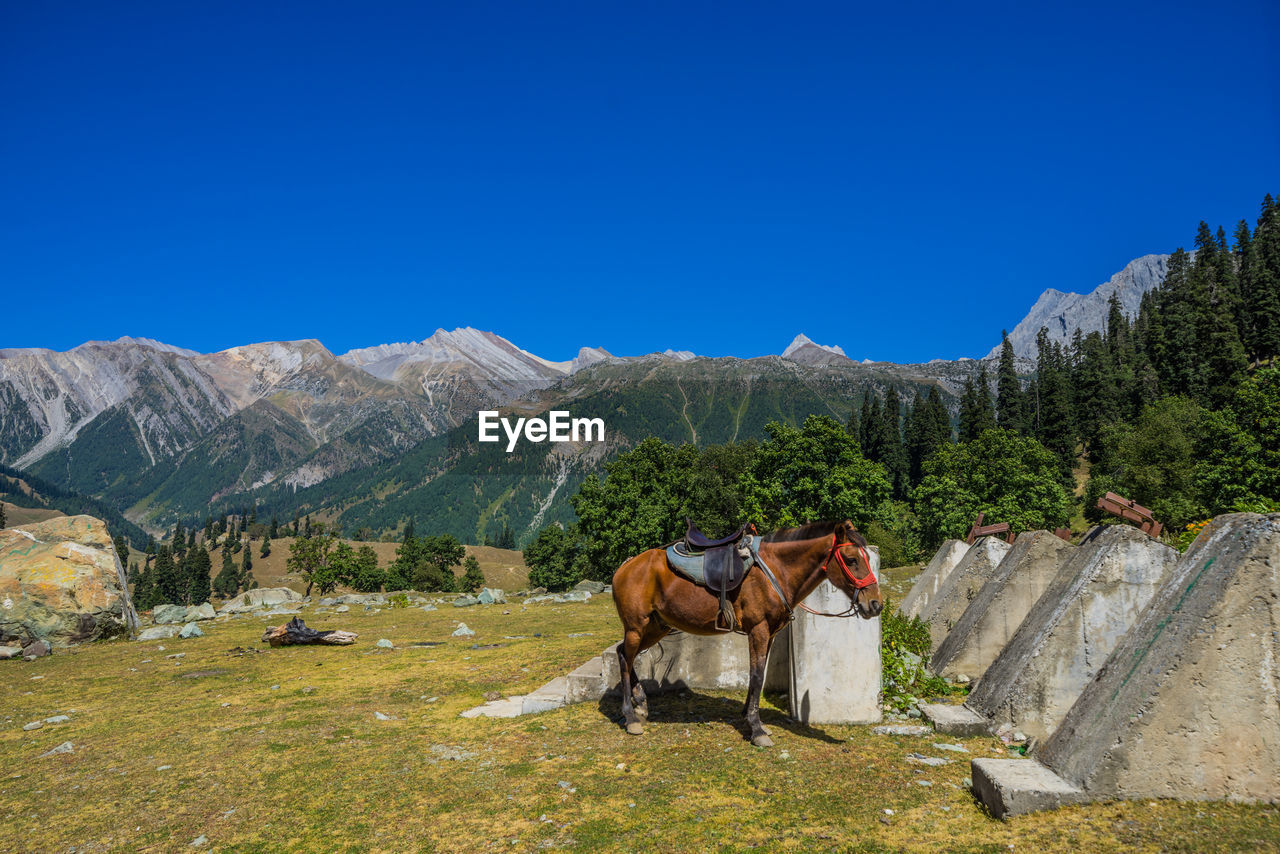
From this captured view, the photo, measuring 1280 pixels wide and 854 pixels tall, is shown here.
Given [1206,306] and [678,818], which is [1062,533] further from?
[1206,306]

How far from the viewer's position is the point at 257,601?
1540 inches

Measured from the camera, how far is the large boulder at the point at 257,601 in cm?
3288

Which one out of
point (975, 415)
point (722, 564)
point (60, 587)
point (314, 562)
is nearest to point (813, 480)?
point (722, 564)

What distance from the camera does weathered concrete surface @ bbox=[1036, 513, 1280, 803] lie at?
5648 mm

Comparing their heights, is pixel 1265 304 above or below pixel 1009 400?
above

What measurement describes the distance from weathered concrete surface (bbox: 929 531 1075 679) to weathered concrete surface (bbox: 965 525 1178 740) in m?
2.52

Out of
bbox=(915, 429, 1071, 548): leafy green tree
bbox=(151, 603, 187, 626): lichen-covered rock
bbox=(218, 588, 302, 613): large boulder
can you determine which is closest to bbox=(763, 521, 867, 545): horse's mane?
bbox=(151, 603, 187, 626): lichen-covered rock

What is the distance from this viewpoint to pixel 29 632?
19078 mm

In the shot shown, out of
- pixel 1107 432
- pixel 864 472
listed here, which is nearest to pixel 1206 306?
pixel 1107 432

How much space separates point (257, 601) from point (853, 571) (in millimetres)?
40638

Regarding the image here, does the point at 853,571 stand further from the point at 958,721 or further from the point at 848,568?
the point at 958,721

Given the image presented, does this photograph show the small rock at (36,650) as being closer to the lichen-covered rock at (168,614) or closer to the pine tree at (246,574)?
the lichen-covered rock at (168,614)

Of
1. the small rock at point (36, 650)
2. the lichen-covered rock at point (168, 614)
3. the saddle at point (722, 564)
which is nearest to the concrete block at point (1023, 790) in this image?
the saddle at point (722, 564)

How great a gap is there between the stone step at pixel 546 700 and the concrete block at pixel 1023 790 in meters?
6.58
